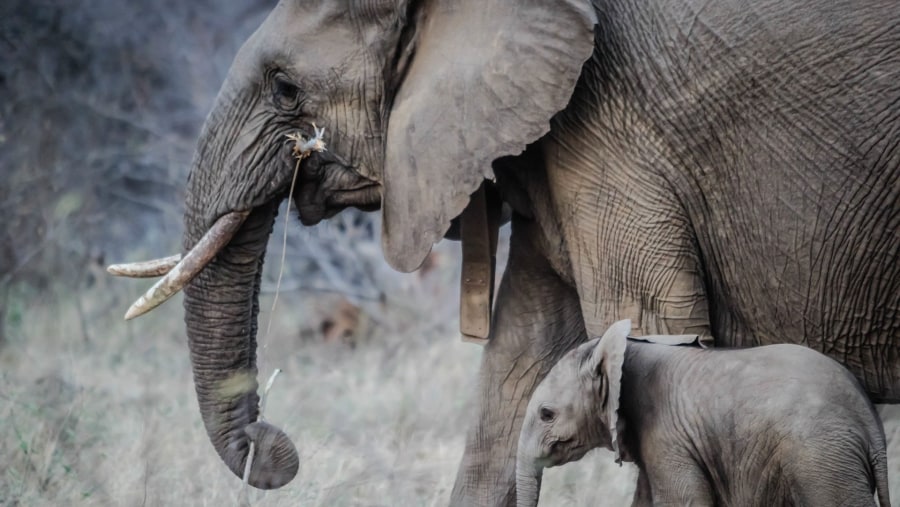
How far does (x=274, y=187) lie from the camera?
4.35 metres

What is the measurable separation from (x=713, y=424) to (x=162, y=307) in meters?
4.61

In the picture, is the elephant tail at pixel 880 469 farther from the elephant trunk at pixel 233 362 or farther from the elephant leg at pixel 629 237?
the elephant trunk at pixel 233 362

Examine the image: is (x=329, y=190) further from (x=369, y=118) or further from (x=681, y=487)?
(x=681, y=487)

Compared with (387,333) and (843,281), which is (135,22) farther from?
(843,281)

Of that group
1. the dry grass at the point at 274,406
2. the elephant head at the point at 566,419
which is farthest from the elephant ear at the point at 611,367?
the dry grass at the point at 274,406

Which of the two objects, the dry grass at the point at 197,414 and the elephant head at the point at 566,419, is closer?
the elephant head at the point at 566,419

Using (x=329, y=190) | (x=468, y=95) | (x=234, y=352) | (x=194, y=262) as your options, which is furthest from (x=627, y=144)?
(x=234, y=352)

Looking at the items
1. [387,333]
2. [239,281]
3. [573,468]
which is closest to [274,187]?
[239,281]

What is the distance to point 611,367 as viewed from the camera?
3852 mm

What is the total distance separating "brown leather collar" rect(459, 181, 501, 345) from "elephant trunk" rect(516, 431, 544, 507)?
0.54m

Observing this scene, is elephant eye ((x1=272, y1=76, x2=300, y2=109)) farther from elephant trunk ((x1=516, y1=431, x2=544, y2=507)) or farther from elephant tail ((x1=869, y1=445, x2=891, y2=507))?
elephant tail ((x1=869, y1=445, x2=891, y2=507))

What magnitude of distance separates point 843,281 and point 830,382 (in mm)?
488

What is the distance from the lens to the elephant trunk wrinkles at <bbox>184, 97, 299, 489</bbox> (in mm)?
4562

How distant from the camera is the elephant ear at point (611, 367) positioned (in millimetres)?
3842
